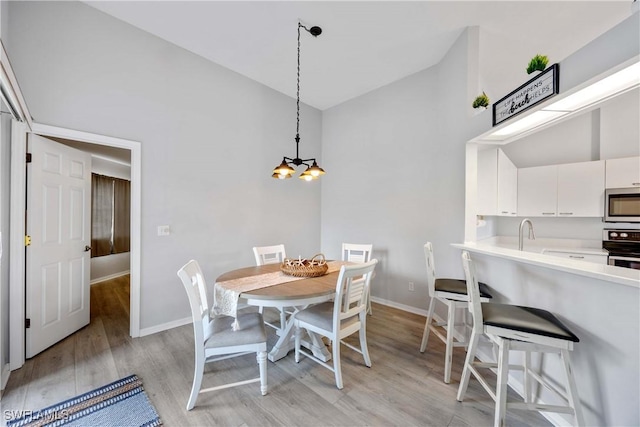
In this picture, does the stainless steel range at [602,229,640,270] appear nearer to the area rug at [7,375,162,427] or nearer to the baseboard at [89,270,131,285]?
the area rug at [7,375,162,427]

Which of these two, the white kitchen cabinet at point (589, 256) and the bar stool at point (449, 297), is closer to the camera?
the bar stool at point (449, 297)

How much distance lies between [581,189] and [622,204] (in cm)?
38

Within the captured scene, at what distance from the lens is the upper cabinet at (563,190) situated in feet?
9.80

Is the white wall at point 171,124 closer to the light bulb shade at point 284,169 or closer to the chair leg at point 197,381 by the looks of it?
the light bulb shade at point 284,169

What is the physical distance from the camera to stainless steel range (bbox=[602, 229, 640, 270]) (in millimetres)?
2717

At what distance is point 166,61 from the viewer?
2814 millimetres

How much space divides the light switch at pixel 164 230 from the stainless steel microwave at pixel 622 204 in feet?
17.3

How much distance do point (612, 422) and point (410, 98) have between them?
3516mm

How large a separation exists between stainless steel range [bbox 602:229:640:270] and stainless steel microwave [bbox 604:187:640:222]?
0.18 meters

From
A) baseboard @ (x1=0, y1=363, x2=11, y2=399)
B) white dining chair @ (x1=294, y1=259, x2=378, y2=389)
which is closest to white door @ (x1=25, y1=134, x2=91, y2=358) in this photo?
baseboard @ (x1=0, y1=363, x2=11, y2=399)

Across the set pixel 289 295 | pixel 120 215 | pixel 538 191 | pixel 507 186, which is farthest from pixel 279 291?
pixel 120 215

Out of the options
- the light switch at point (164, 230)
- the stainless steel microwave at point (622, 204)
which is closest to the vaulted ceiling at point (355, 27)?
the stainless steel microwave at point (622, 204)

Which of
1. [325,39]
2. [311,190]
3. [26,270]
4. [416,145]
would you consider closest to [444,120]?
[416,145]

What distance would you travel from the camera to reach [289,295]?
5.64 feet
